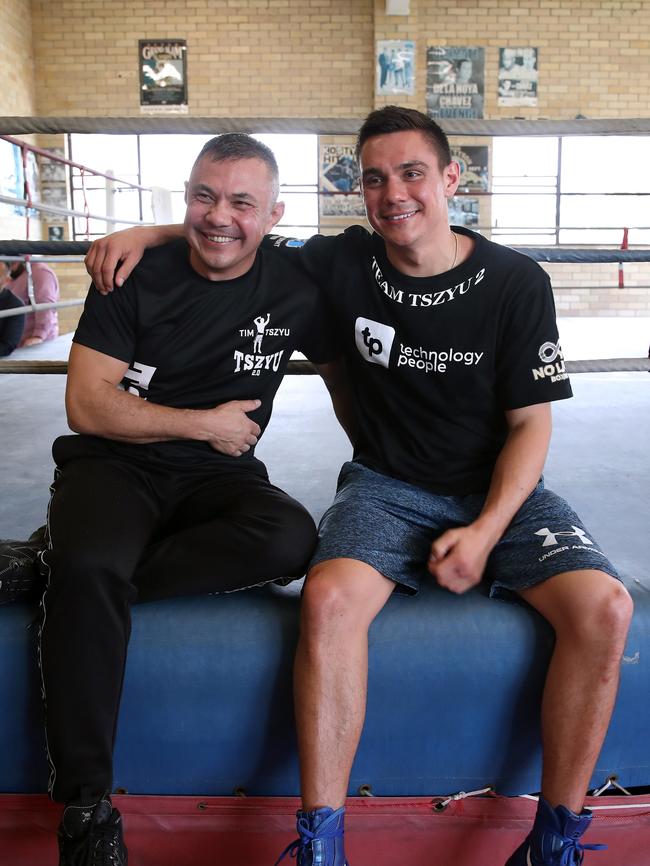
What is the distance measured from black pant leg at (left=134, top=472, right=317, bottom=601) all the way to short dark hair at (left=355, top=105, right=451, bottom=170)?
64 cm

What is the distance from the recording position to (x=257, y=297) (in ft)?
4.54

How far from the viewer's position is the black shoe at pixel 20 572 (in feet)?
3.74

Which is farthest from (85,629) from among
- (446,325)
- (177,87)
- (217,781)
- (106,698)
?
(177,87)

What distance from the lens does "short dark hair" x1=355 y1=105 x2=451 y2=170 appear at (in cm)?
130

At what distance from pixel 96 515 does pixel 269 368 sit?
1.35 ft

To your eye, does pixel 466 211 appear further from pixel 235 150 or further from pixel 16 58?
pixel 235 150

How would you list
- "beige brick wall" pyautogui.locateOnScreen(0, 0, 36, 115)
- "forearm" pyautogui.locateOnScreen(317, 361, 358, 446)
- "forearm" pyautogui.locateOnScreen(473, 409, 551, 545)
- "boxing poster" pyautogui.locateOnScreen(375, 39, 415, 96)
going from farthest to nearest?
"boxing poster" pyautogui.locateOnScreen(375, 39, 415, 96), "beige brick wall" pyautogui.locateOnScreen(0, 0, 36, 115), "forearm" pyautogui.locateOnScreen(317, 361, 358, 446), "forearm" pyautogui.locateOnScreen(473, 409, 551, 545)

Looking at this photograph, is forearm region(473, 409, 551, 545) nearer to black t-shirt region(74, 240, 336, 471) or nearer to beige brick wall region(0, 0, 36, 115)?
black t-shirt region(74, 240, 336, 471)

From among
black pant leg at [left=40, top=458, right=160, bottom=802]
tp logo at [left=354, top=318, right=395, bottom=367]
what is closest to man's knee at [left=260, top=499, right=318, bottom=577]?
black pant leg at [left=40, top=458, right=160, bottom=802]

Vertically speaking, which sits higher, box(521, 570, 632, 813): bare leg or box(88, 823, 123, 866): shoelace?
box(521, 570, 632, 813): bare leg

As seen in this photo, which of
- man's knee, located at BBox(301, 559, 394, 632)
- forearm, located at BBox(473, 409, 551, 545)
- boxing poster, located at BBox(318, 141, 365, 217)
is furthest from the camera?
boxing poster, located at BBox(318, 141, 365, 217)

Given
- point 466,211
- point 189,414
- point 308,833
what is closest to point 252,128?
point 189,414

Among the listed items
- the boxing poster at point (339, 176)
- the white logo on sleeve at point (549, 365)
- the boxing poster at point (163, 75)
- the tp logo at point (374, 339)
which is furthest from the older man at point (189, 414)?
the boxing poster at point (163, 75)

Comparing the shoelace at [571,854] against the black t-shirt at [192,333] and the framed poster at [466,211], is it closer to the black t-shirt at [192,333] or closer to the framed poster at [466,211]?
the black t-shirt at [192,333]
